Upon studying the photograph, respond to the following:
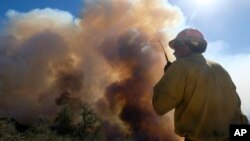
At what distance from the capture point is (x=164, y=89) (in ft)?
16.3

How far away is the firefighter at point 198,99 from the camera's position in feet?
15.7

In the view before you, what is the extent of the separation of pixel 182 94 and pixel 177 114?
0.84 feet

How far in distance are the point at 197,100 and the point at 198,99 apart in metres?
0.02

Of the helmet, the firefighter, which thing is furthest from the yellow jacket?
the helmet

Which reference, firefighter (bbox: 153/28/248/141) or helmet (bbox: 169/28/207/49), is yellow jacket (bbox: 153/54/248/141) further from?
helmet (bbox: 169/28/207/49)

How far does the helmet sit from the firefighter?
0.24 m

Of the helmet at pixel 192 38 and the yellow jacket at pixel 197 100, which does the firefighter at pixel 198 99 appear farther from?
the helmet at pixel 192 38

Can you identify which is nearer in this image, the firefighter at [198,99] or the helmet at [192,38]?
the firefighter at [198,99]

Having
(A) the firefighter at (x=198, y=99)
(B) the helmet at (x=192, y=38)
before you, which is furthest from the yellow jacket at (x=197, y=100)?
(B) the helmet at (x=192, y=38)

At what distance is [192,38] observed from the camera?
5.32m

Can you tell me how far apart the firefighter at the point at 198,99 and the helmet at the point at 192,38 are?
24 cm

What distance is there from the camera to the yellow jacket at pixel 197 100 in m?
4.80

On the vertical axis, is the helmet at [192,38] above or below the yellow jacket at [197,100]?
above

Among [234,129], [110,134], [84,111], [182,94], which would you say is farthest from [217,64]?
[110,134]
